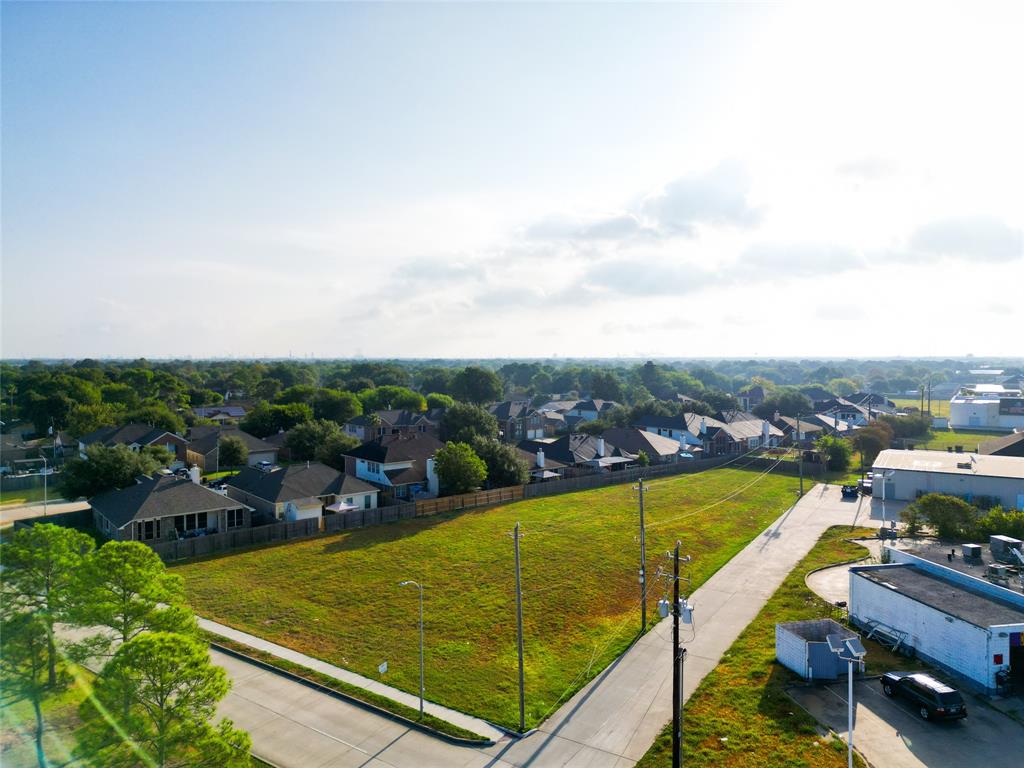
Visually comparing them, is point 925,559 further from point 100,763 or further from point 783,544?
point 100,763

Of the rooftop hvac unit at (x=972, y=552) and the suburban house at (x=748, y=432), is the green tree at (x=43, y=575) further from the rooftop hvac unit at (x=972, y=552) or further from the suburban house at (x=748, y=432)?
the suburban house at (x=748, y=432)

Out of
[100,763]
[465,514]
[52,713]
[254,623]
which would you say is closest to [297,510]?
[465,514]

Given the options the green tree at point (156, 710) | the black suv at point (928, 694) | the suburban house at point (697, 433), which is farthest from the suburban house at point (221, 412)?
the black suv at point (928, 694)

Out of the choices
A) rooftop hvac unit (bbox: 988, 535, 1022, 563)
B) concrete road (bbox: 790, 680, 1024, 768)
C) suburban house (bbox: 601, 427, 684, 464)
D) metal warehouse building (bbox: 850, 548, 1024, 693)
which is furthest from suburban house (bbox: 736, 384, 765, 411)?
concrete road (bbox: 790, 680, 1024, 768)

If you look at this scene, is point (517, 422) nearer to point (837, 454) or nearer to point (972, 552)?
point (837, 454)

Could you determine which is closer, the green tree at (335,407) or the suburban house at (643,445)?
→ the suburban house at (643,445)

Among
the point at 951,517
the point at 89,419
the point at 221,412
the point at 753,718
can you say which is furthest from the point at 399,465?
the point at 221,412
